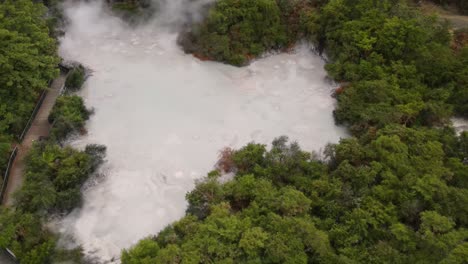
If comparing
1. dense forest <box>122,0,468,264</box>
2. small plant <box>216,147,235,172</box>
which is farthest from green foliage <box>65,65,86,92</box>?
small plant <box>216,147,235,172</box>

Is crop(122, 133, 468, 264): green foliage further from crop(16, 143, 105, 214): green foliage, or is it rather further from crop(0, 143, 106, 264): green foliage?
crop(16, 143, 105, 214): green foliage

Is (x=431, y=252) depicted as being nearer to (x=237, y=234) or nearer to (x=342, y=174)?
(x=342, y=174)

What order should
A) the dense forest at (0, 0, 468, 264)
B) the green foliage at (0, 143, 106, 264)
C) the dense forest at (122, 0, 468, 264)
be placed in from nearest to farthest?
the dense forest at (122, 0, 468, 264)
the dense forest at (0, 0, 468, 264)
the green foliage at (0, 143, 106, 264)

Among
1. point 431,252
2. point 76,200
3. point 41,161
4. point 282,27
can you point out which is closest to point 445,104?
point 431,252

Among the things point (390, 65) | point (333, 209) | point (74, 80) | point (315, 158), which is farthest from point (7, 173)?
point (390, 65)

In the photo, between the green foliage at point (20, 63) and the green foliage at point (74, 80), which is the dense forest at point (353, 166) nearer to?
the green foliage at point (74, 80)
